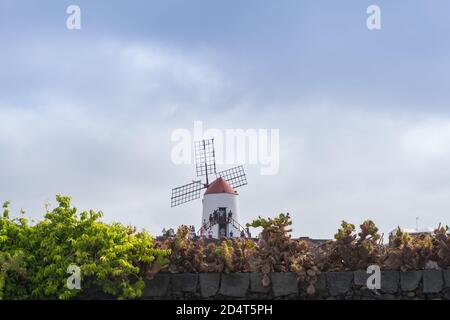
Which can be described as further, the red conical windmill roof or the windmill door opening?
the red conical windmill roof

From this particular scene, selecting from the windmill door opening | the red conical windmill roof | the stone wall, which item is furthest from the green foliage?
the red conical windmill roof

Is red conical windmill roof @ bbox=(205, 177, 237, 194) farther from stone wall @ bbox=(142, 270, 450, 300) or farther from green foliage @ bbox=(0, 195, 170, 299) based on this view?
stone wall @ bbox=(142, 270, 450, 300)

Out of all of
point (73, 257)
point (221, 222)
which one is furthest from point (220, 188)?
point (73, 257)

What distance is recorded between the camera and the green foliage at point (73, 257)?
36.3 feet

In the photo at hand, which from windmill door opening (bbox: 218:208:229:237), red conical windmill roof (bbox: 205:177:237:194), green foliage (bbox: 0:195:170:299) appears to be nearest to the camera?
green foliage (bbox: 0:195:170:299)

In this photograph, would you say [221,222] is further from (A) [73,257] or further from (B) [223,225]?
(A) [73,257]

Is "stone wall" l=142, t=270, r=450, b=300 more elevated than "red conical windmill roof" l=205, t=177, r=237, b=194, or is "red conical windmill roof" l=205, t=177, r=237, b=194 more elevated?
"red conical windmill roof" l=205, t=177, r=237, b=194

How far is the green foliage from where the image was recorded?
436 inches

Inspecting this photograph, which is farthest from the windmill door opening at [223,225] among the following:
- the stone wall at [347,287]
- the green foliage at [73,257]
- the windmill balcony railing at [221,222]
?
the stone wall at [347,287]
